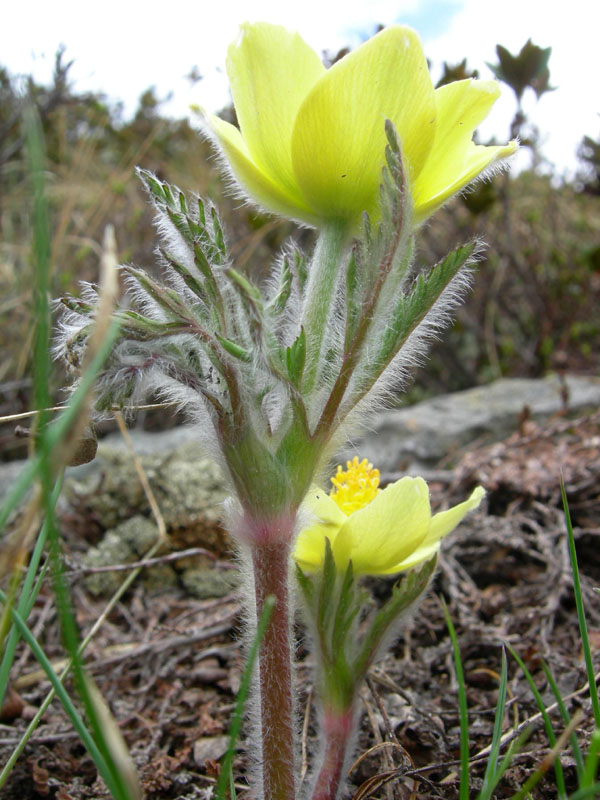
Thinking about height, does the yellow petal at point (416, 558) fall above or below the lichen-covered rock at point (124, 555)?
above

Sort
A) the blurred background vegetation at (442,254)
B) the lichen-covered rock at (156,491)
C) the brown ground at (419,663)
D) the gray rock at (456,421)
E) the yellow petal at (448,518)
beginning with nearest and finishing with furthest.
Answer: the yellow petal at (448,518)
the brown ground at (419,663)
the lichen-covered rock at (156,491)
the gray rock at (456,421)
the blurred background vegetation at (442,254)

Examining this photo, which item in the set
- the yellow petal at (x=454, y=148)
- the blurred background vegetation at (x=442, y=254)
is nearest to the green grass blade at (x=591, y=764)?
the yellow petal at (x=454, y=148)

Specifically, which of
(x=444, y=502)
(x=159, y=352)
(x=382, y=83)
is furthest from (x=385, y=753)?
(x=382, y=83)

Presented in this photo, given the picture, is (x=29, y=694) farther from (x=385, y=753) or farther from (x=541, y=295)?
(x=541, y=295)

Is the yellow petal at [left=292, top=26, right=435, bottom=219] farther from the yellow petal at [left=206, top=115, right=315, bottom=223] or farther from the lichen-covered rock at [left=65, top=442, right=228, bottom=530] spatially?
the lichen-covered rock at [left=65, top=442, right=228, bottom=530]

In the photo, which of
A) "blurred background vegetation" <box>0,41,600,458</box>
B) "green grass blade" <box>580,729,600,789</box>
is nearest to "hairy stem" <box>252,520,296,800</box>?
"green grass blade" <box>580,729,600,789</box>

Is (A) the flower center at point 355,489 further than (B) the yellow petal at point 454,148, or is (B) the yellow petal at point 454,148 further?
(A) the flower center at point 355,489

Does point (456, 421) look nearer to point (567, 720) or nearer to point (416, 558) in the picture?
point (416, 558)

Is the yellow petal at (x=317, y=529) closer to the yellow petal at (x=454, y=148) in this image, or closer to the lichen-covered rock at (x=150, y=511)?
the yellow petal at (x=454, y=148)
